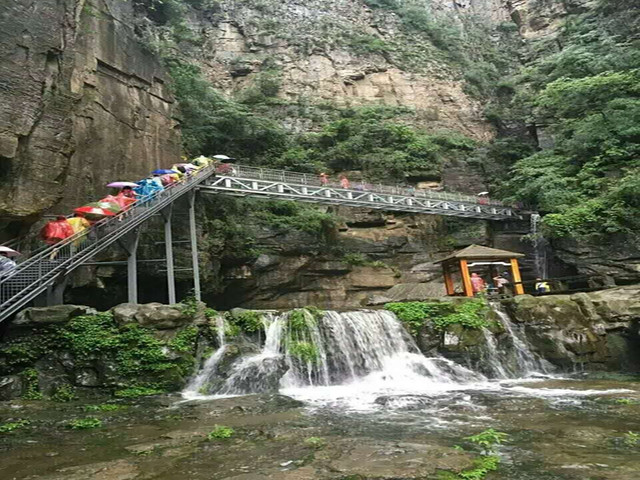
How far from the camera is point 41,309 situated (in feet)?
36.1

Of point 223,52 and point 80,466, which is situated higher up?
point 223,52

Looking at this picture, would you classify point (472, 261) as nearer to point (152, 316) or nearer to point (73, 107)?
point (152, 316)

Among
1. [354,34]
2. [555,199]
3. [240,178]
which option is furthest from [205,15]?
[555,199]

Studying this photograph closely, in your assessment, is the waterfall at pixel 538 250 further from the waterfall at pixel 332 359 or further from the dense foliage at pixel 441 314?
the waterfall at pixel 332 359

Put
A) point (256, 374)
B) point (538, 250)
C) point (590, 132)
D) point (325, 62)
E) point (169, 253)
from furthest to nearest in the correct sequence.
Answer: point (325, 62), point (538, 250), point (590, 132), point (169, 253), point (256, 374)

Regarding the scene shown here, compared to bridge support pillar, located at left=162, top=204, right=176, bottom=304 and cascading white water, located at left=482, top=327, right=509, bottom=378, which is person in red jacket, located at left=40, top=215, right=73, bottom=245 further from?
cascading white water, located at left=482, top=327, right=509, bottom=378

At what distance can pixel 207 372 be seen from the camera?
11.6 meters

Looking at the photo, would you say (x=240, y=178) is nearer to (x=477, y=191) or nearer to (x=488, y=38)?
(x=477, y=191)

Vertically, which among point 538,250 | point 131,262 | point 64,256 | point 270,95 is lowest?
point 64,256

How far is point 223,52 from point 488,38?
26352mm

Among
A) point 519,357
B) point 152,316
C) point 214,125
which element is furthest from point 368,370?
point 214,125

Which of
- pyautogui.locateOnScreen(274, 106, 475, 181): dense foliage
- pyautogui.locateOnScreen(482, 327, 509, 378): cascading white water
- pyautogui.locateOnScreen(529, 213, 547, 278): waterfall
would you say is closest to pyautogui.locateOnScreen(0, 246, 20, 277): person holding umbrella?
pyautogui.locateOnScreen(482, 327, 509, 378): cascading white water

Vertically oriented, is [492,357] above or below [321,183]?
below

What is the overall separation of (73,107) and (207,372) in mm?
10628
